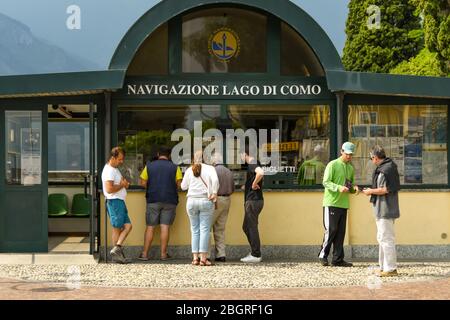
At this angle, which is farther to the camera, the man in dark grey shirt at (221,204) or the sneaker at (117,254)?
the man in dark grey shirt at (221,204)

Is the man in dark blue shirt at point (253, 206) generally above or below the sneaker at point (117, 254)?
above

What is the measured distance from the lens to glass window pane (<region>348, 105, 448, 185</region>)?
12547 mm

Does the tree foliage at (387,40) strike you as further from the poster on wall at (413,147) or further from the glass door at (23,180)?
the glass door at (23,180)

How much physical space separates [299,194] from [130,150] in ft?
8.75

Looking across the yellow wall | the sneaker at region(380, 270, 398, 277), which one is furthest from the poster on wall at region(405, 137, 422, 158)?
Answer: the sneaker at region(380, 270, 398, 277)

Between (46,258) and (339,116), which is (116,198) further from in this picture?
(339,116)

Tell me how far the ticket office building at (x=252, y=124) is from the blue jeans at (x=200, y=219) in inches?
31.5

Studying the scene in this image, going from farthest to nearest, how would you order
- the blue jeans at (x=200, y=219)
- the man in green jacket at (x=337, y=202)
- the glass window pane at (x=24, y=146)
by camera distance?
1. the glass window pane at (x=24, y=146)
2. the blue jeans at (x=200, y=219)
3. the man in green jacket at (x=337, y=202)

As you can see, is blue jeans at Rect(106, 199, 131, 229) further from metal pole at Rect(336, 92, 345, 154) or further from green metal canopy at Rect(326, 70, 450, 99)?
green metal canopy at Rect(326, 70, 450, 99)

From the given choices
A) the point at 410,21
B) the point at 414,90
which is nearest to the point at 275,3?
the point at 414,90

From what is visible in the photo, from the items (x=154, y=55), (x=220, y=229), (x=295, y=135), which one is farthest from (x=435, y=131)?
(x=154, y=55)

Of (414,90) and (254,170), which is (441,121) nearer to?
Answer: (414,90)

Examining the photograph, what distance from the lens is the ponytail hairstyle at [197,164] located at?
1141cm

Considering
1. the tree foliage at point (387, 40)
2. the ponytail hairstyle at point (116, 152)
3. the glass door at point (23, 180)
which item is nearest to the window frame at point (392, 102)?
the ponytail hairstyle at point (116, 152)
